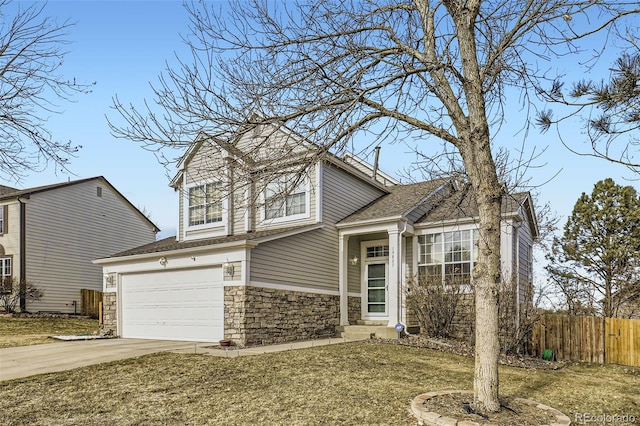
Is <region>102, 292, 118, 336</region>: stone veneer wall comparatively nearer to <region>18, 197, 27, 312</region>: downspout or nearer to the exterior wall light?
the exterior wall light

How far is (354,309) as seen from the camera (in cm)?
1598

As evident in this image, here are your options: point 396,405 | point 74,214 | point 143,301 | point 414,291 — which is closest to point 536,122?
point 396,405

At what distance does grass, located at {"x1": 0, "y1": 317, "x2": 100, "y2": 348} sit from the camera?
1414 centimetres

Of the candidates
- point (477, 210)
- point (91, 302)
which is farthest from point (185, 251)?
point (91, 302)

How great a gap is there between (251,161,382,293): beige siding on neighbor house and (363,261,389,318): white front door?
35 cm

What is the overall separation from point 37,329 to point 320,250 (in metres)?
10.5

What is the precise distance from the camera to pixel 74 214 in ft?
82.0

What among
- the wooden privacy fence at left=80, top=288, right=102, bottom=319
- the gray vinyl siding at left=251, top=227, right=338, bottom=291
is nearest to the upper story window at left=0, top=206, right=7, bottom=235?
→ the wooden privacy fence at left=80, top=288, right=102, bottom=319

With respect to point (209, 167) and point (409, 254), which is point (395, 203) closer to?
point (409, 254)

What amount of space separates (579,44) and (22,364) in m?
10.9

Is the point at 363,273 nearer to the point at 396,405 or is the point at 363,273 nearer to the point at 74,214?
the point at 396,405

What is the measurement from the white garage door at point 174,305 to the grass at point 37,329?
2.33 metres

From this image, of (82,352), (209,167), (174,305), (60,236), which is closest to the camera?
(209,167)

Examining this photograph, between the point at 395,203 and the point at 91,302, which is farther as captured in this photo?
the point at 91,302
